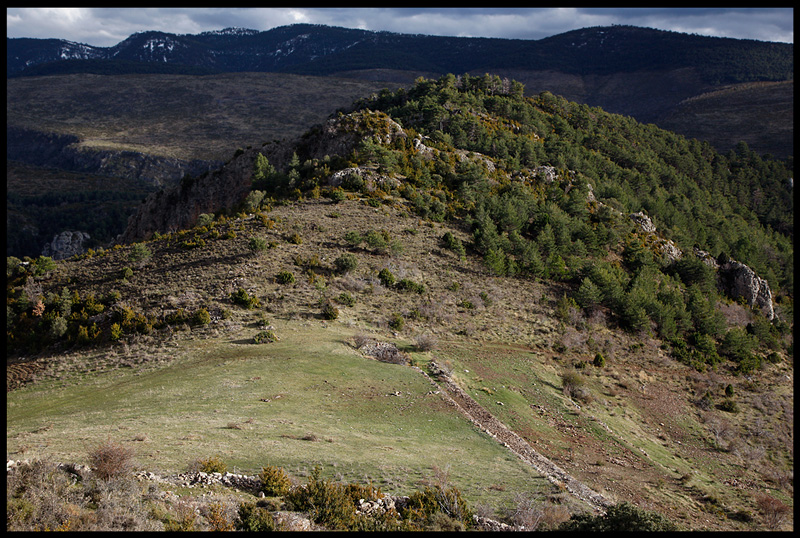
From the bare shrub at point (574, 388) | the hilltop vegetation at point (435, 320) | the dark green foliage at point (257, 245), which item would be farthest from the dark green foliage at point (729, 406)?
the dark green foliage at point (257, 245)

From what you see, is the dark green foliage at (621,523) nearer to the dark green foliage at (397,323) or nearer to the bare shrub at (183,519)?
the bare shrub at (183,519)

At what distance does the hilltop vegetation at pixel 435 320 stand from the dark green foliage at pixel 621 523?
0.35 metres

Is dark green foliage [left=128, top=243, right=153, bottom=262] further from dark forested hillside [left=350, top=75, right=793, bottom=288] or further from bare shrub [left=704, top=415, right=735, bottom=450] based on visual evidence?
bare shrub [left=704, top=415, right=735, bottom=450]

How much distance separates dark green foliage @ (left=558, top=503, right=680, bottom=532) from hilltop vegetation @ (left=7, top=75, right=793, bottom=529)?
0.35m

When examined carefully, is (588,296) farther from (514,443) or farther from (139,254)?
(139,254)

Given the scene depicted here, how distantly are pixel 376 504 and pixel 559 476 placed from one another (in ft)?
28.4

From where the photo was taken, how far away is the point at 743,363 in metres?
43.3

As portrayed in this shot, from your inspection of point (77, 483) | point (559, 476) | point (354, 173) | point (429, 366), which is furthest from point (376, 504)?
point (354, 173)

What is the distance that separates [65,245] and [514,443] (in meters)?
150

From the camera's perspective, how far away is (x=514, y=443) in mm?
19891

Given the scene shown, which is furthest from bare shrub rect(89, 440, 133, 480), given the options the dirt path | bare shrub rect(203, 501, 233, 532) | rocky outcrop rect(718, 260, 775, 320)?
rocky outcrop rect(718, 260, 775, 320)

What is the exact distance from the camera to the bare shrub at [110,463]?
36.9ft

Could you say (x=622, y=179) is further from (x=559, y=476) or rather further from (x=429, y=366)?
(x=559, y=476)

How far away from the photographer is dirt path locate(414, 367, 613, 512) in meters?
15.5
